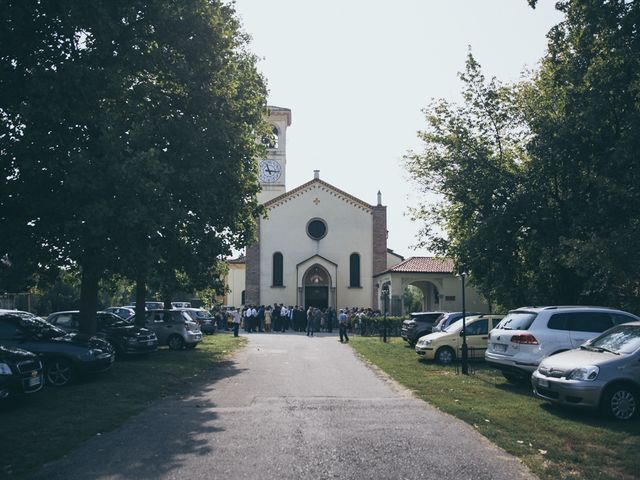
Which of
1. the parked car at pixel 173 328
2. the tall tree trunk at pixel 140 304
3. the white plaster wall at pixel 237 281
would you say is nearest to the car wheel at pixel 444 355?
the parked car at pixel 173 328

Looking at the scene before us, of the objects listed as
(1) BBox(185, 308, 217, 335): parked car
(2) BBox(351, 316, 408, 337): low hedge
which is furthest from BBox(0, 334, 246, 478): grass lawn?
(2) BBox(351, 316, 408, 337): low hedge

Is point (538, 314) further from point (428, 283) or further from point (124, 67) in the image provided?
point (428, 283)

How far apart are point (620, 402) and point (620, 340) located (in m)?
1.21

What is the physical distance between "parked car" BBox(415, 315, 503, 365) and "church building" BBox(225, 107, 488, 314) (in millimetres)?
26997

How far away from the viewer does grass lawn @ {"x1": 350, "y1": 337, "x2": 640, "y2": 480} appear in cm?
700

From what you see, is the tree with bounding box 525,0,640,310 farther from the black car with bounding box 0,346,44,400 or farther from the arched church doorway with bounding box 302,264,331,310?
the arched church doorway with bounding box 302,264,331,310

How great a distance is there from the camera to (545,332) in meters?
12.5

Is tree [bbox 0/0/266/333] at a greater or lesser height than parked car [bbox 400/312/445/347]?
greater

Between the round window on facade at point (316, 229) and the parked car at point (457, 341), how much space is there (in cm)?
2891

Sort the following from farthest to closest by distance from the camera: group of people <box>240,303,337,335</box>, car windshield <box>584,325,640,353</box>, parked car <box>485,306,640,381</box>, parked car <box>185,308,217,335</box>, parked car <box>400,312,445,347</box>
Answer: group of people <box>240,303,337,335</box> → parked car <box>185,308,217,335</box> → parked car <box>400,312,445,347</box> → parked car <box>485,306,640,381</box> → car windshield <box>584,325,640,353</box>

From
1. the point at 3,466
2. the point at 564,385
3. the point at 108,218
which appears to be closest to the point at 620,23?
the point at 564,385

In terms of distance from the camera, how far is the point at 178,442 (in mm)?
7879

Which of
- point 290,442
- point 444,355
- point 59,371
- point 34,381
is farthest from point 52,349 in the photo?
point 444,355

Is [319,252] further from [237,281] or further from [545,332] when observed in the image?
[545,332]
